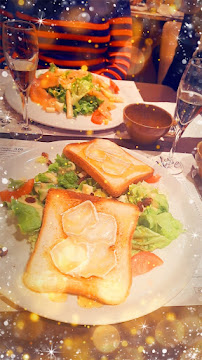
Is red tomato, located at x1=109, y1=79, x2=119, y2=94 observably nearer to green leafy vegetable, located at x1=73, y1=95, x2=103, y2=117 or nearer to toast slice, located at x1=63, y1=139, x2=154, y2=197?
green leafy vegetable, located at x1=73, y1=95, x2=103, y2=117

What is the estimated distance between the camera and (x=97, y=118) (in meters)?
2.24

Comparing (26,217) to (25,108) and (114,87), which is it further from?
(114,87)

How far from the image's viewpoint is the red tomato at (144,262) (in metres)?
1.24

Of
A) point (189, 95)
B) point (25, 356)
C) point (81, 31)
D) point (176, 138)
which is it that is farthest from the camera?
point (81, 31)

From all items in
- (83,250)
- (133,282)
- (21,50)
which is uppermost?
(21,50)

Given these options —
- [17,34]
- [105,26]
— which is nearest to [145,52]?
[105,26]

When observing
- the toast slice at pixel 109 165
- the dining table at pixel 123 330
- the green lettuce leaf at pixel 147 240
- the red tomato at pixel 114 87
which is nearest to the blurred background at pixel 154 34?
the red tomato at pixel 114 87

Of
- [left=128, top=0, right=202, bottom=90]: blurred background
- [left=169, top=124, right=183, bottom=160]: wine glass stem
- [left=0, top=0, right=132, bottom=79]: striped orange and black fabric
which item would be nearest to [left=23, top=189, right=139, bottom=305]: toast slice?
[left=169, top=124, right=183, bottom=160]: wine glass stem

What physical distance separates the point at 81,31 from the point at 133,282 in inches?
129

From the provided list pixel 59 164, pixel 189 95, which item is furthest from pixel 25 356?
pixel 189 95

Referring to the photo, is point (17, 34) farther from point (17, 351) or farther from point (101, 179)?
point (17, 351)

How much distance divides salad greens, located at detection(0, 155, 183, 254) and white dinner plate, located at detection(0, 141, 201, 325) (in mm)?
51

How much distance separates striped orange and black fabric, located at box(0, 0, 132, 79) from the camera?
3447 millimetres

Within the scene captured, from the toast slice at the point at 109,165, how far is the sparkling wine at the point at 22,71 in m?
0.53
